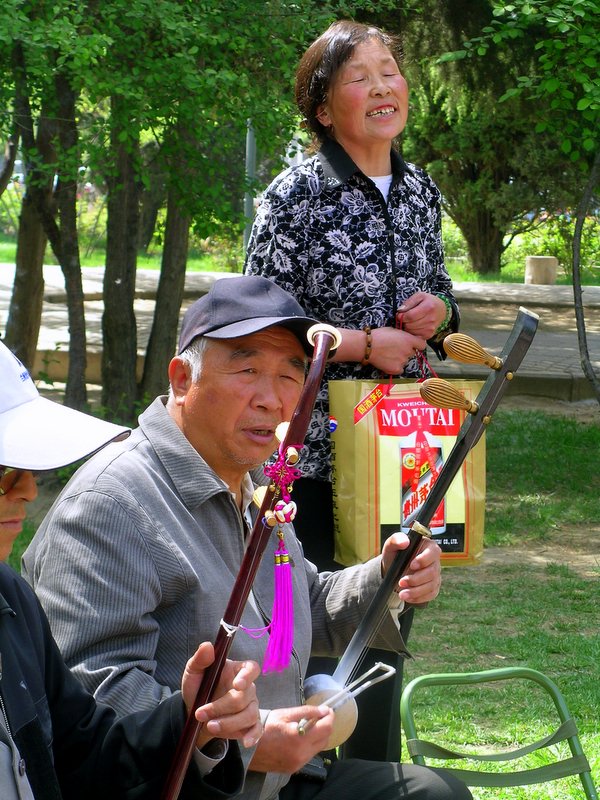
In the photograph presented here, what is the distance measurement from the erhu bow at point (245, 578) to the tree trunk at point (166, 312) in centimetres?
598

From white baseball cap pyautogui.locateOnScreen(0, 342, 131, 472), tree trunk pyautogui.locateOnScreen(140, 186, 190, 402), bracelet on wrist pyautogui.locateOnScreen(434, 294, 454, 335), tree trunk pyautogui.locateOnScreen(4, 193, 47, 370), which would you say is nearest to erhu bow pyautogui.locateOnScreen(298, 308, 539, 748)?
white baseball cap pyautogui.locateOnScreen(0, 342, 131, 472)

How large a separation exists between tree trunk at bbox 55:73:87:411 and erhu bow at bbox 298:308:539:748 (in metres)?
4.40

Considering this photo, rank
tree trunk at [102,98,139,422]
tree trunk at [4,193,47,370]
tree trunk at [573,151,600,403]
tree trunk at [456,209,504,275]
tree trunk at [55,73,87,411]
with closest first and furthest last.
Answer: tree trunk at [55,73,87,411]
tree trunk at [573,151,600,403]
tree trunk at [102,98,139,422]
tree trunk at [4,193,47,370]
tree trunk at [456,209,504,275]

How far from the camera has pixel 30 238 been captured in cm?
802

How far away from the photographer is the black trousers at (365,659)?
9.95 feet

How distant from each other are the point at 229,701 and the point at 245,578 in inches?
7.0

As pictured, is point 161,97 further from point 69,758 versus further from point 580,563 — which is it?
point 69,758

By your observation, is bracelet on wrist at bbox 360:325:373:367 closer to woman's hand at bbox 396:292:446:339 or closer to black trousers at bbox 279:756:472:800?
woman's hand at bbox 396:292:446:339

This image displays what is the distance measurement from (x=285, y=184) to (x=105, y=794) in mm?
1714

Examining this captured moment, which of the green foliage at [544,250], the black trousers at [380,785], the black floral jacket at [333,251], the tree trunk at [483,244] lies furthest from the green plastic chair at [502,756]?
the tree trunk at [483,244]

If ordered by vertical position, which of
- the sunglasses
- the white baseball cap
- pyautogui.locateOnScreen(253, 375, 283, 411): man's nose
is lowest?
the sunglasses

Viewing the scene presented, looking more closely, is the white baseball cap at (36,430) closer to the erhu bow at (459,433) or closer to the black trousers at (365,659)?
the erhu bow at (459,433)

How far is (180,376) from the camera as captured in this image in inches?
87.4

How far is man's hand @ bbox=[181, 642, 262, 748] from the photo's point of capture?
5.42 ft
